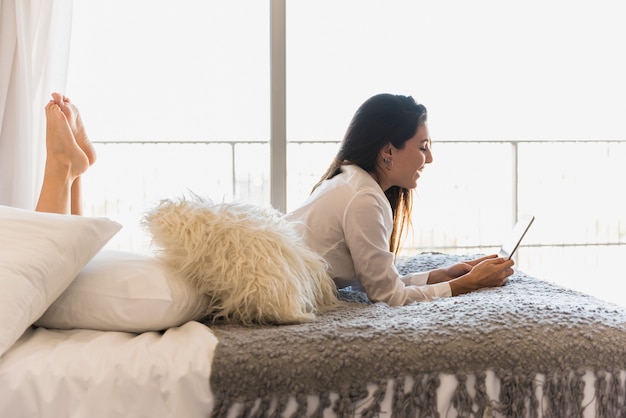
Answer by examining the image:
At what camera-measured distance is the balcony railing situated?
15.0 ft

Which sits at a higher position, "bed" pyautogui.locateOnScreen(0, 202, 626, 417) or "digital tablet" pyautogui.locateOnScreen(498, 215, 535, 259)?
"digital tablet" pyautogui.locateOnScreen(498, 215, 535, 259)

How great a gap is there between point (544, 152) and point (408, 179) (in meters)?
3.00

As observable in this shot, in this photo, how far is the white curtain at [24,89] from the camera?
2990mm

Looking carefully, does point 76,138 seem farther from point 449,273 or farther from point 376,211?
point 449,273

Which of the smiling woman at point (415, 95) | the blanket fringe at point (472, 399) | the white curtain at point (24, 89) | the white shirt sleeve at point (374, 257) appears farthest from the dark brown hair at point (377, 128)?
the smiling woman at point (415, 95)

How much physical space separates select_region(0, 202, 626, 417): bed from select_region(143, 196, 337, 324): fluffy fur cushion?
7cm

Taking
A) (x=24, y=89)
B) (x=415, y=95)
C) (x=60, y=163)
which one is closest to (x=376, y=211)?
(x=60, y=163)

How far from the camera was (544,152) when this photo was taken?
4.86m

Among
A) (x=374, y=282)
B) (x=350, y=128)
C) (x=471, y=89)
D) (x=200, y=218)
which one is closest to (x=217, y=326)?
(x=200, y=218)

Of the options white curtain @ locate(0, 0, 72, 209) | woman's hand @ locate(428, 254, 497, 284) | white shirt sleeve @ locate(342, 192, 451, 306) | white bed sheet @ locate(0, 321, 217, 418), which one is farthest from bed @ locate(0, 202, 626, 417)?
white curtain @ locate(0, 0, 72, 209)

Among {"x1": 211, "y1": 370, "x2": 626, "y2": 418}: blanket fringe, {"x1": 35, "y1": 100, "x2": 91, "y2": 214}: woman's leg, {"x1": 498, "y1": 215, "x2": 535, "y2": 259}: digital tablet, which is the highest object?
{"x1": 35, "y1": 100, "x2": 91, "y2": 214}: woman's leg

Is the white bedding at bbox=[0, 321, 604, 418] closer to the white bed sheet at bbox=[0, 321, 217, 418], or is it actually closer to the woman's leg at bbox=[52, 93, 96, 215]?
the white bed sheet at bbox=[0, 321, 217, 418]

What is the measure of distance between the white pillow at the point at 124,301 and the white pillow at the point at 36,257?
5cm

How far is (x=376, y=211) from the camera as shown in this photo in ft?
6.32
